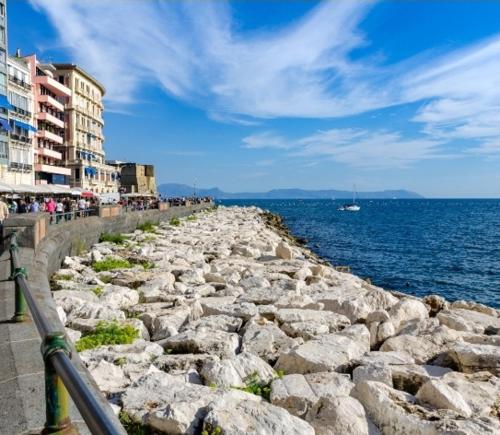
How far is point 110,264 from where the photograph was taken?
11039 millimetres

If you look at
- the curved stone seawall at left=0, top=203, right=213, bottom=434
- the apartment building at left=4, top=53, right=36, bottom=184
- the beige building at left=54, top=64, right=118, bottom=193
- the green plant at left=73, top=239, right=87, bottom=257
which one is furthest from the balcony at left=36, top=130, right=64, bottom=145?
the curved stone seawall at left=0, top=203, right=213, bottom=434

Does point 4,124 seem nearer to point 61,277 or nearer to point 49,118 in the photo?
point 49,118

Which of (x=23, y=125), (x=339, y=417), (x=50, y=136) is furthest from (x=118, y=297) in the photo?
(x=50, y=136)

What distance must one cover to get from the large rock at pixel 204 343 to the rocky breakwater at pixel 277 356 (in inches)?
0.6

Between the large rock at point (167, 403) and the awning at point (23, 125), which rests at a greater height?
the awning at point (23, 125)

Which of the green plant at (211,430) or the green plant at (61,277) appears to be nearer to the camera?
the green plant at (211,430)

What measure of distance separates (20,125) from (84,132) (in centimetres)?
2030

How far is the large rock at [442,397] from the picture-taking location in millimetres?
4125

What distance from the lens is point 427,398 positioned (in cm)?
433

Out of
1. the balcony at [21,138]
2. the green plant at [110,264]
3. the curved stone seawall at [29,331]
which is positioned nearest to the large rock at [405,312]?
the curved stone seawall at [29,331]

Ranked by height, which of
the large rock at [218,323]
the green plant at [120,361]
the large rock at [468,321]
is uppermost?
the green plant at [120,361]

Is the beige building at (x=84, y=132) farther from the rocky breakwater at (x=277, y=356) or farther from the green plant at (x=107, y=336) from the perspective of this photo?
the green plant at (x=107, y=336)

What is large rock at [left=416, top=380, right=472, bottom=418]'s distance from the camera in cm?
412

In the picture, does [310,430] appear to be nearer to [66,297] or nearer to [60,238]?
A: [66,297]
